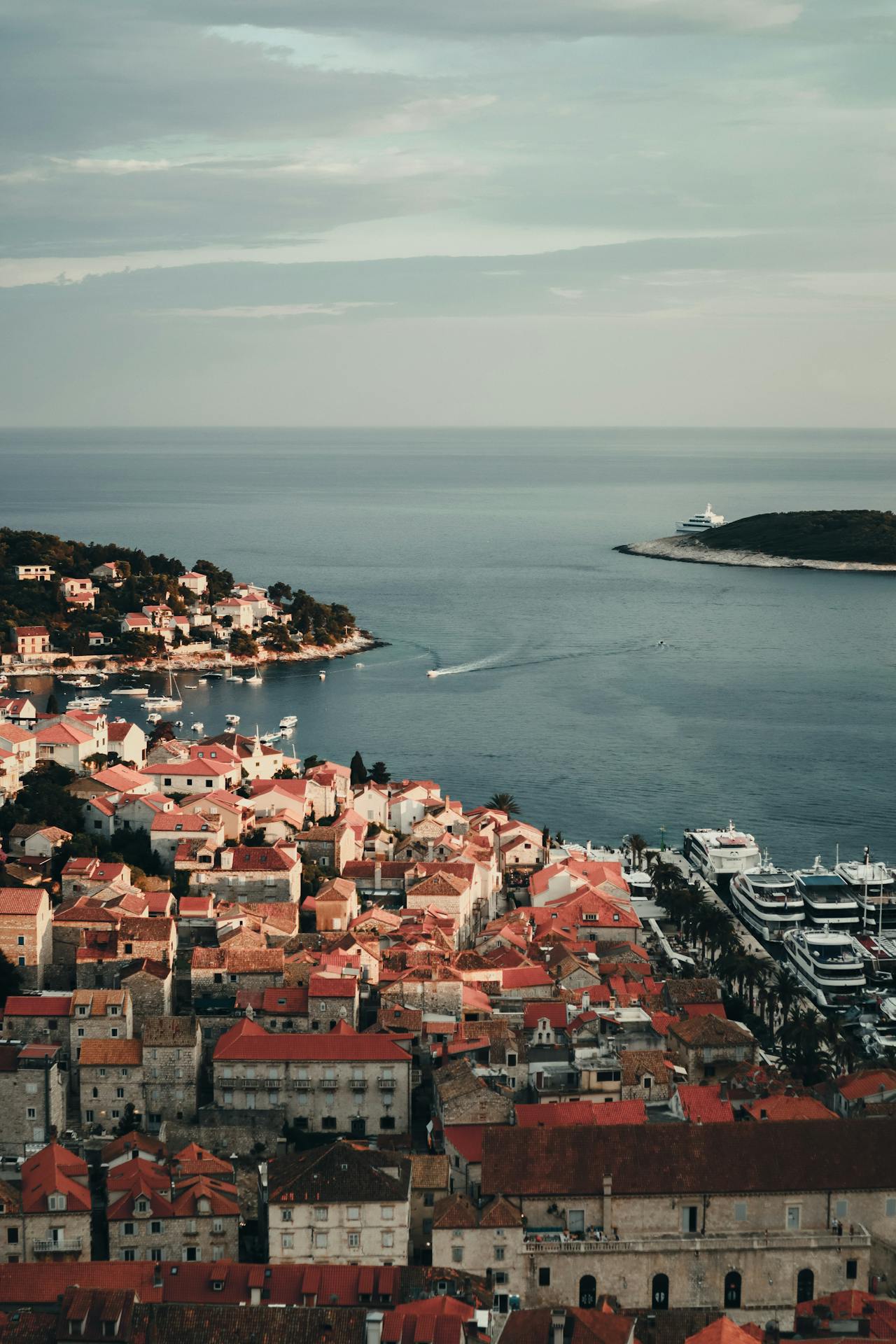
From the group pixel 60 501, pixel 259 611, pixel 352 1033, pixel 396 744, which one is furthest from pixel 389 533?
pixel 352 1033

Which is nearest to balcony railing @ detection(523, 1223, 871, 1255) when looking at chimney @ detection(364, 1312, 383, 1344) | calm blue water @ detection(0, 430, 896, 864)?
chimney @ detection(364, 1312, 383, 1344)

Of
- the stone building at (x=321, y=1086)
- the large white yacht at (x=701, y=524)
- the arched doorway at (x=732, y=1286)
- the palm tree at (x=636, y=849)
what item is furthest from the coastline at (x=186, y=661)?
the large white yacht at (x=701, y=524)

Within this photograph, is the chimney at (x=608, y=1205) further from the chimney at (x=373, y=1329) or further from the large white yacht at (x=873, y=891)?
the large white yacht at (x=873, y=891)

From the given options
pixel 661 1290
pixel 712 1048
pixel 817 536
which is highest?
pixel 817 536

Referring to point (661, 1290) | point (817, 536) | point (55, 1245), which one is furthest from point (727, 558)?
point (55, 1245)

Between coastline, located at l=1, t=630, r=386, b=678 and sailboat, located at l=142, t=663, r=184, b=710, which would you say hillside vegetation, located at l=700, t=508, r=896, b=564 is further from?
sailboat, located at l=142, t=663, r=184, b=710

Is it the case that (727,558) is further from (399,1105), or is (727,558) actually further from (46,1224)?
(46,1224)
